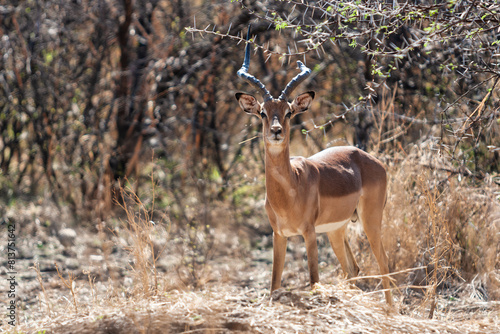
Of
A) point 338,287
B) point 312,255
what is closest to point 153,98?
point 312,255

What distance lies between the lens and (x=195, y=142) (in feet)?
32.3

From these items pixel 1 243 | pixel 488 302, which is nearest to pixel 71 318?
pixel 488 302

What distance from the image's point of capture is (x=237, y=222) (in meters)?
9.37

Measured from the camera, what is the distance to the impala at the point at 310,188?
500 cm

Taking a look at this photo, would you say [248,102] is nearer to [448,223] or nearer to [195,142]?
[448,223]

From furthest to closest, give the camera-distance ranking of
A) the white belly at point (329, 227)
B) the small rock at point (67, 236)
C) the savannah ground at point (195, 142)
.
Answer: the small rock at point (67, 236)
the savannah ground at point (195, 142)
the white belly at point (329, 227)

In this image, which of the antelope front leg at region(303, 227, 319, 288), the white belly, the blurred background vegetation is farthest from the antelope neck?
the blurred background vegetation

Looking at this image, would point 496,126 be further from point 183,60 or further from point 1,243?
point 1,243

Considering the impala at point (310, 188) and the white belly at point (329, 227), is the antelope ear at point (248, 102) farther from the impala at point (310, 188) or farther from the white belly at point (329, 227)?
the white belly at point (329, 227)

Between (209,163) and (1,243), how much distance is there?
348cm

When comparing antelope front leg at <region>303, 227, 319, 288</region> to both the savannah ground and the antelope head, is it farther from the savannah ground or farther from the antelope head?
the savannah ground

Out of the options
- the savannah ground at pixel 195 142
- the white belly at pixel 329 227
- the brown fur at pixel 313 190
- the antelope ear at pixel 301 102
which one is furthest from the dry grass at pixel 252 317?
the savannah ground at pixel 195 142

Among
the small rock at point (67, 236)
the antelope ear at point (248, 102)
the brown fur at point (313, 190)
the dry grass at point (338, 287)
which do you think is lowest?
the small rock at point (67, 236)

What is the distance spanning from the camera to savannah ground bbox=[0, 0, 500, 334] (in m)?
6.88
